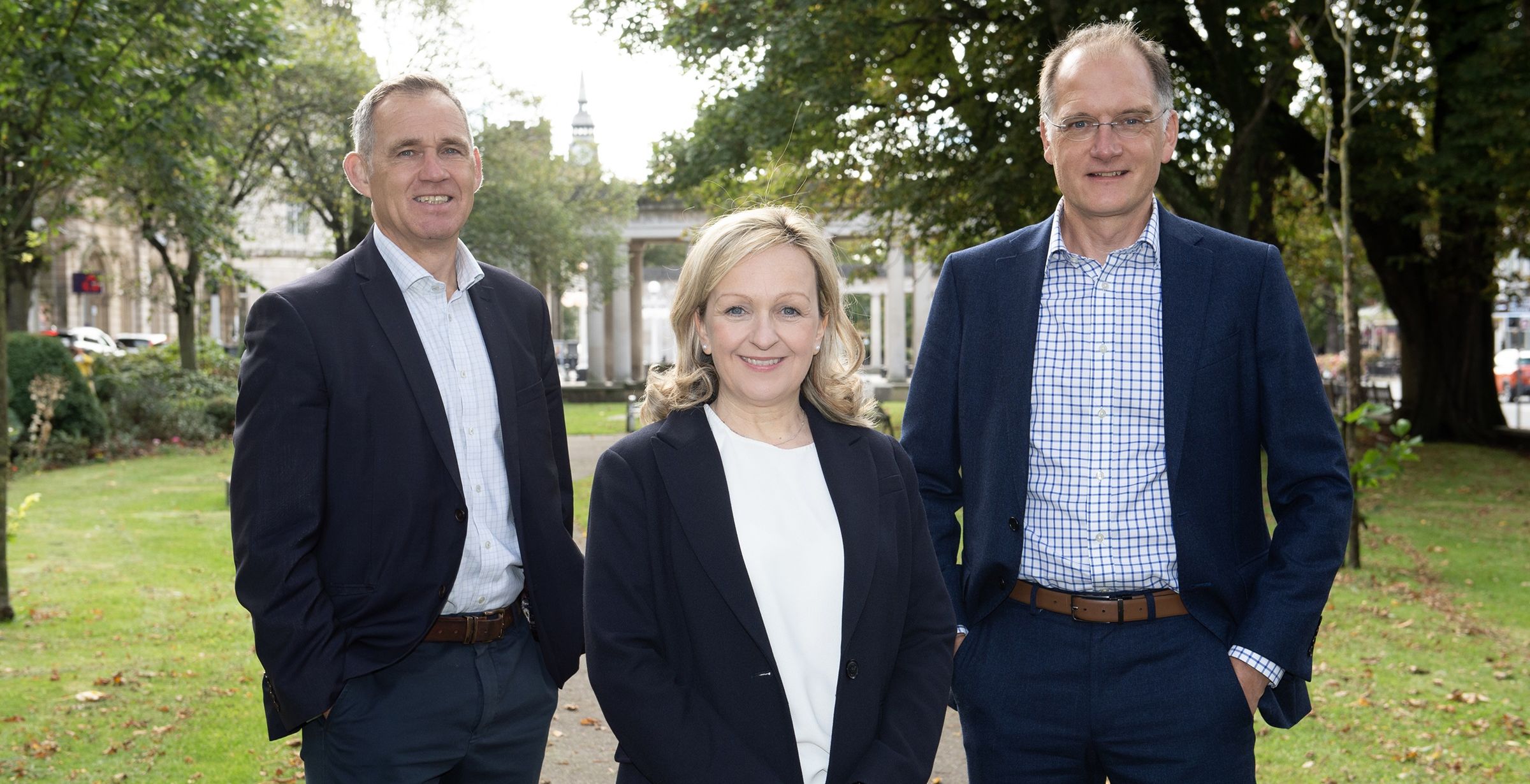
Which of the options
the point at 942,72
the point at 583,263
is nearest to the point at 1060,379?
the point at 942,72

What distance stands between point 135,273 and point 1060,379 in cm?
4753

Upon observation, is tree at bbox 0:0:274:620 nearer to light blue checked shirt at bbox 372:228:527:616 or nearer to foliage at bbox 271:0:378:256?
light blue checked shirt at bbox 372:228:527:616

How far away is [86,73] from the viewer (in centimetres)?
827

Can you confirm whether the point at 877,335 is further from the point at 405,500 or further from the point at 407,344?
the point at 405,500

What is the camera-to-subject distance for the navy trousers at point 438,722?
287 centimetres

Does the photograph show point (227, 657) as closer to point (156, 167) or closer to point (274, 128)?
point (156, 167)

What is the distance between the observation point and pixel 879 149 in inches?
706

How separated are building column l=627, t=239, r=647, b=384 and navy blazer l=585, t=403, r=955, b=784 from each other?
138 ft

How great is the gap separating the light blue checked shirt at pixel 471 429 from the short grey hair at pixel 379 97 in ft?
0.74

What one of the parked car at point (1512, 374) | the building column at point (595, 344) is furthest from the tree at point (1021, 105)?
the building column at point (595, 344)

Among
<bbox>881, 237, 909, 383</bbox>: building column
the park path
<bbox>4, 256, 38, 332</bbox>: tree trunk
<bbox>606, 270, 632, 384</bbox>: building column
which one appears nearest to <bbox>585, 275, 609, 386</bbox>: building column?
<bbox>606, 270, 632, 384</bbox>: building column

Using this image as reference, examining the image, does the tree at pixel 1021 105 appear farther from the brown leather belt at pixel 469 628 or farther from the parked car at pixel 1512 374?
the parked car at pixel 1512 374

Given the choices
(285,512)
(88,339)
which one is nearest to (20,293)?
(88,339)

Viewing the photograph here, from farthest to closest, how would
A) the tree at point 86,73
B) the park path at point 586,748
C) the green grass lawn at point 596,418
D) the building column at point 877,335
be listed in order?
the building column at point 877,335, the green grass lawn at point 596,418, the tree at point 86,73, the park path at point 586,748
